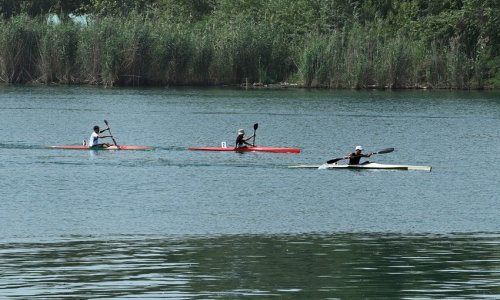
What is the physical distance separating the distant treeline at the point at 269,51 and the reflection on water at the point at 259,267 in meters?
50.1

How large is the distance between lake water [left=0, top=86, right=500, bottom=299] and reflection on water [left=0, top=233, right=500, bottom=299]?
0.05 m

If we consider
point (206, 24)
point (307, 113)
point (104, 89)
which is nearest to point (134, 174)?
point (307, 113)

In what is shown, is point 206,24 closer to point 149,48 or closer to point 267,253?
point 149,48

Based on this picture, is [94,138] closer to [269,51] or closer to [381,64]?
[269,51]

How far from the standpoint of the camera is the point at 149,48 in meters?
77.8

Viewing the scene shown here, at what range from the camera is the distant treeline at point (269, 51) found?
3039 inches

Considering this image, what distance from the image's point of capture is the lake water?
22641mm

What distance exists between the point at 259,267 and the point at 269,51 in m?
56.3

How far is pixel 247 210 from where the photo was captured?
32312 millimetres

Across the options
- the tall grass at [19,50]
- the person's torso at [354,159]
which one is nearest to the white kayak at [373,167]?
the person's torso at [354,159]

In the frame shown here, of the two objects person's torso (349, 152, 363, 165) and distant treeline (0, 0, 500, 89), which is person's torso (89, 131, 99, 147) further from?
distant treeline (0, 0, 500, 89)

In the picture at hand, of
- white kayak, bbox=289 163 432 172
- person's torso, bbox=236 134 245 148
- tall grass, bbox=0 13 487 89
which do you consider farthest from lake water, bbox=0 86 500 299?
tall grass, bbox=0 13 487 89

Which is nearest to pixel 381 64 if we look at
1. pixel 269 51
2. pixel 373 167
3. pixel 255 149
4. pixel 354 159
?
pixel 269 51

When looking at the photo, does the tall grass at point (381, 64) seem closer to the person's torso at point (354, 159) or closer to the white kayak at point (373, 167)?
the person's torso at point (354, 159)
